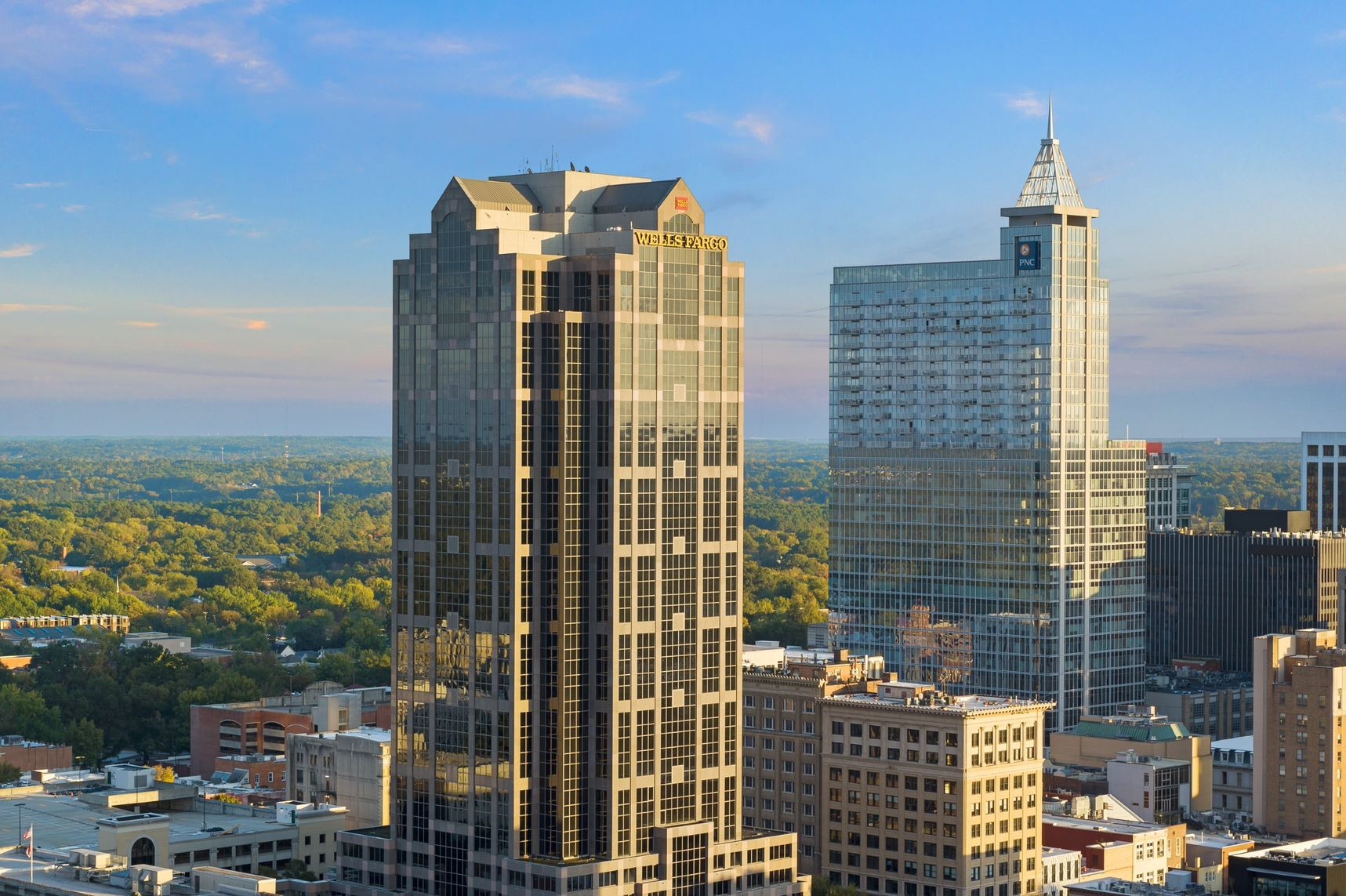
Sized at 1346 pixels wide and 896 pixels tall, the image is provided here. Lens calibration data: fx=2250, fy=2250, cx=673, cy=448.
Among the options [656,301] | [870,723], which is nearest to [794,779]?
[870,723]

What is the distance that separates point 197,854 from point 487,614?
40.8m

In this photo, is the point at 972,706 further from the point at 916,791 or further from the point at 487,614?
the point at 487,614

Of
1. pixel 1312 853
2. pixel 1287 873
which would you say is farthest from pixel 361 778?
pixel 1312 853

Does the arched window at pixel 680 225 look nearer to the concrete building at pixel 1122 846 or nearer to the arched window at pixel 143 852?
the arched window at pixel 143 852

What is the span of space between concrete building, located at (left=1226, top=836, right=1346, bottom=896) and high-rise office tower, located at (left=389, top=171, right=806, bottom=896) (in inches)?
1573

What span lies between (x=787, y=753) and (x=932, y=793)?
15429 mm

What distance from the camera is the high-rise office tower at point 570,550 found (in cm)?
13638

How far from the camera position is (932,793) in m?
169

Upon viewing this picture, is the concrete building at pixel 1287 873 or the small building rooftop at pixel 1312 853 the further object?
the small building rooftop at pixel 1312 853

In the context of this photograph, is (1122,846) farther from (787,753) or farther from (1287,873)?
(787,753)

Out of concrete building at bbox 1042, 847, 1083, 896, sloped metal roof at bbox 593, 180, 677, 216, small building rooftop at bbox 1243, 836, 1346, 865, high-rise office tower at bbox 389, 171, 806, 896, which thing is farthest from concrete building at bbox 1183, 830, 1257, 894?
sloped metal roof at bbox 593, 180, 677, 216

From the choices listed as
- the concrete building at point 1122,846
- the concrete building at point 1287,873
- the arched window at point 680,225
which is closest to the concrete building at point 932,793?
the concrete building at point 1122,846

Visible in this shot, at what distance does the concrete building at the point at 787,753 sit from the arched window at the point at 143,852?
155ft

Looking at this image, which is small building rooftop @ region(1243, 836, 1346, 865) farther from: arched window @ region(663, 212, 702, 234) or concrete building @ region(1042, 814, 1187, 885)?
arched window @ region(663, 212, 702, 234)
